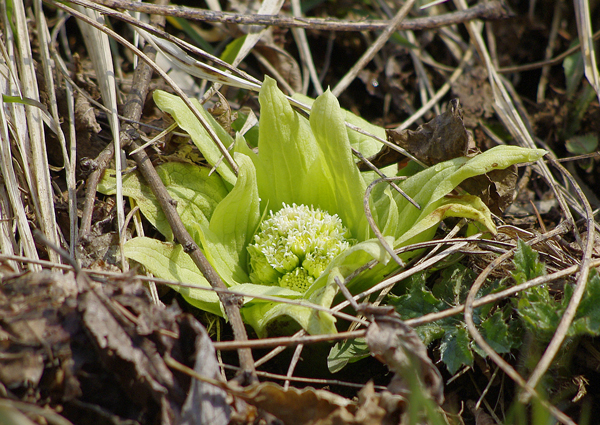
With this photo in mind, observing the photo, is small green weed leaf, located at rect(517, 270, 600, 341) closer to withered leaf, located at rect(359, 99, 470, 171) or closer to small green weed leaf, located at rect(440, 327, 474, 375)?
small green weed leaf, located at rect(440, 327, 474, 375)

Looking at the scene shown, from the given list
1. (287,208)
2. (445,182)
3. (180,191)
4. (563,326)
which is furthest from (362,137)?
(563,326)

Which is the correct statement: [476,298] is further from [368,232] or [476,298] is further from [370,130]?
[370,130]

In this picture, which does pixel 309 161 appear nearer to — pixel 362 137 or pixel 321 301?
pixel 362 137

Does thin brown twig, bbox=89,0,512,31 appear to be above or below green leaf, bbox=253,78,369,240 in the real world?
above

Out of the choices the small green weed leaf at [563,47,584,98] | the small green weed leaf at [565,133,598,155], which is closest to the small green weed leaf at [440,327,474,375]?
the small green weed leaf at [565,133,598,155]

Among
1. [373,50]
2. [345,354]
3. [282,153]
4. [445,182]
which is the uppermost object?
[373,50]

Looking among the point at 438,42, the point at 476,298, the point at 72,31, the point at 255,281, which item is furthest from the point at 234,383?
the point at 438,42
